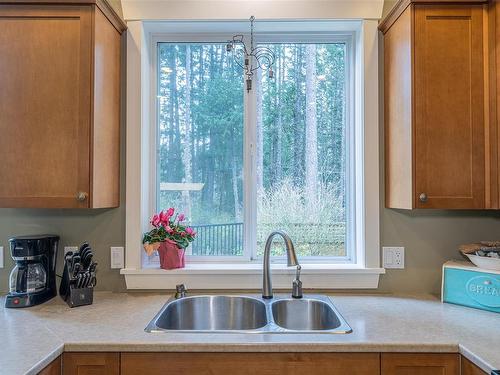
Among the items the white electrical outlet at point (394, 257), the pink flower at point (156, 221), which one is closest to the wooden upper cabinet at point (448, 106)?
the white electrical outlet at point (394, 257)

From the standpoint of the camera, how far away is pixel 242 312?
5.53 feet

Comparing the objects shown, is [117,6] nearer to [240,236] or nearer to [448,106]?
[240,236]

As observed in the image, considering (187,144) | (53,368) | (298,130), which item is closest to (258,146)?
(298,130)

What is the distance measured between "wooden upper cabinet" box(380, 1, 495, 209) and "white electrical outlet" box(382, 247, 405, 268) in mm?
348

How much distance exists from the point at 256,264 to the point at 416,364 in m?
0.92

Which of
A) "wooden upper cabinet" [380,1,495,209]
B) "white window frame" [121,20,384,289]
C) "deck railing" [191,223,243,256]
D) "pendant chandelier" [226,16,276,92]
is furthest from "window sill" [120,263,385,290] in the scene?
"pendant chandelier" [226,16,276,92]

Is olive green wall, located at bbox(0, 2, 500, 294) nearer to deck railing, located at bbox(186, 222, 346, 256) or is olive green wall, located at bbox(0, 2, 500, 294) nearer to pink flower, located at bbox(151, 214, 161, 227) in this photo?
pink flower, located at bbox(151, 214, 161, 227)

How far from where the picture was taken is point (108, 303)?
162cm

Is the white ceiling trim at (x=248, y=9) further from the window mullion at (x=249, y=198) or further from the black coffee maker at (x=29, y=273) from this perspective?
the black coffee maker at (x=29, y=273)

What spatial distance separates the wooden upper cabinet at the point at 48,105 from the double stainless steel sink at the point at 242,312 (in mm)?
657

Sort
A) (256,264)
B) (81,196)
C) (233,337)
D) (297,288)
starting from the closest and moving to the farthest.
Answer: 1. (233,337)
2. (81,196)
3. (297,288)
4. (256,264)

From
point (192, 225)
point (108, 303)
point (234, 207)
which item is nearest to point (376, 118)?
point (234, 207)

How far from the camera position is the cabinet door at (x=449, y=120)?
5.03 ft

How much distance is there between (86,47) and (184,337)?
1292 mm
